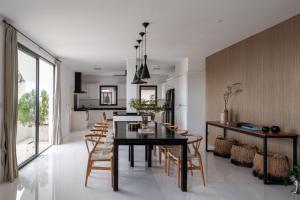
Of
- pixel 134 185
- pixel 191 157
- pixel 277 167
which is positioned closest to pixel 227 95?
pixel 277 167

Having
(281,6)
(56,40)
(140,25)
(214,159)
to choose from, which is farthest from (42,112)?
(281,6)

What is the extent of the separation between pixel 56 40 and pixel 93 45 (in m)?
0.90

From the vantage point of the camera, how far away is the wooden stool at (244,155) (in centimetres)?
497

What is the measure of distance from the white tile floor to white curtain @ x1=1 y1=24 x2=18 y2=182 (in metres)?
0.28

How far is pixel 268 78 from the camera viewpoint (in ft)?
15.7

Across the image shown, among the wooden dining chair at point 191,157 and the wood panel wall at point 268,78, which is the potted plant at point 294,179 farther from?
the wooden dining chair at point 191,157

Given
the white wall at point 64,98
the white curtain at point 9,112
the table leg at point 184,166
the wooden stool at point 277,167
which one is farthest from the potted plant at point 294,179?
the white wall at point 64,98

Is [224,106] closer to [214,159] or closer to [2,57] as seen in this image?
[214,159]

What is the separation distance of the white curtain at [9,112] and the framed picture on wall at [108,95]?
360 inches

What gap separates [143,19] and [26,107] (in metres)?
3.41

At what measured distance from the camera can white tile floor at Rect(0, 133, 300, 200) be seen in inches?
138

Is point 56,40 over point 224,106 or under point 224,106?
over

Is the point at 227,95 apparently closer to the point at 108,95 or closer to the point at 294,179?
the point at 294,179

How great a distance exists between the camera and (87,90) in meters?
13.3
